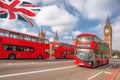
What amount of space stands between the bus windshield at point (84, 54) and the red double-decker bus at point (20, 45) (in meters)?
9.35

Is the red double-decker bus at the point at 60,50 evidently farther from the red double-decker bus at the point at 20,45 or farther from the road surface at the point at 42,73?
the road surface at the point at 42,73

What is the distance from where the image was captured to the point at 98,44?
2548cm

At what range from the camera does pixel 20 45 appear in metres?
29.4

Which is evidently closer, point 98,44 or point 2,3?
point 98,44

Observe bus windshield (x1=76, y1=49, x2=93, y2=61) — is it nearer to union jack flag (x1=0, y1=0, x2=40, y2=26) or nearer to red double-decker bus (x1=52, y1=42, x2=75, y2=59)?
union jack flag (x1=0, y1=0, x2=40, y2=26)

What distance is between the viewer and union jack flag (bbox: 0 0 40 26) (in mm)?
29594

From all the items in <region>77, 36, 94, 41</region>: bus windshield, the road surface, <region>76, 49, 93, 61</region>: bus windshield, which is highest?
<region>77, 36, 94, 41</region>: bus windshield

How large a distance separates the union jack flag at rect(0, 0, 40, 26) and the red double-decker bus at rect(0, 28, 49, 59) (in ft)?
9.27

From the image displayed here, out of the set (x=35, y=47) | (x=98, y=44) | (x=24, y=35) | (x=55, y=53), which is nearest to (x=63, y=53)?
(x=55, y=53)

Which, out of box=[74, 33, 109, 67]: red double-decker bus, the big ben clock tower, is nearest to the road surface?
box=[74, 33, 109, 67]: red double-decker bus

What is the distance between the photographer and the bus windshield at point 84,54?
23.7m

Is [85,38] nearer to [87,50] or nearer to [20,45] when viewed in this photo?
[87,50]

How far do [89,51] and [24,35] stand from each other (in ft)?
36.6

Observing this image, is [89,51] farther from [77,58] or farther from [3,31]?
[3,31]
